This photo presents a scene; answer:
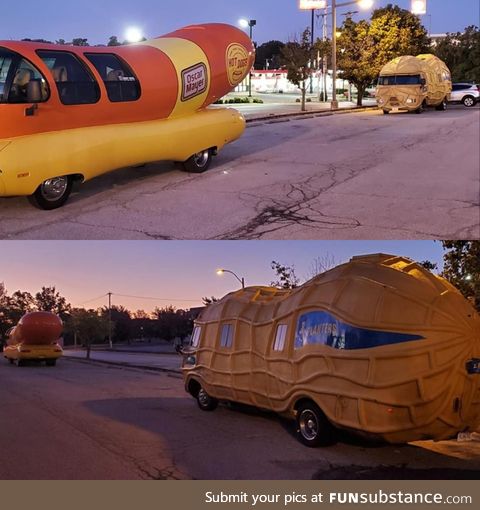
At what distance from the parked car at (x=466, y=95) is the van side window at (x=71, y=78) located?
1411 inches

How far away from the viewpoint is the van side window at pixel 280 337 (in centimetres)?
823

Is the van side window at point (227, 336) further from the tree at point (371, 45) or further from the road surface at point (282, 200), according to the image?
the tree at point (371, 45)

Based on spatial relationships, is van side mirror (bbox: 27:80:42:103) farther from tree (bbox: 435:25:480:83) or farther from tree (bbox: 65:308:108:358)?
tree (bbox: 435:25:480:83)

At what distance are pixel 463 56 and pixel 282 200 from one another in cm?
5977

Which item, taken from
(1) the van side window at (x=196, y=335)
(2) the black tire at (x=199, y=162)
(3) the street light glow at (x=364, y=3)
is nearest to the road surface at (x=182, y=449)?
(1) the van side window at (x=196, y=335)

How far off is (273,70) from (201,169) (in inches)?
2239

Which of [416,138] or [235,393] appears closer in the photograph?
[235,393]

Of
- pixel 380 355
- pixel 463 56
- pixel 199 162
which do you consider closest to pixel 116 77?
pixel 199 162

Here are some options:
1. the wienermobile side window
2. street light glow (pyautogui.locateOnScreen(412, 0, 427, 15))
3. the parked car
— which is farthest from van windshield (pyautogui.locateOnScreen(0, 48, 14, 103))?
the parked car
